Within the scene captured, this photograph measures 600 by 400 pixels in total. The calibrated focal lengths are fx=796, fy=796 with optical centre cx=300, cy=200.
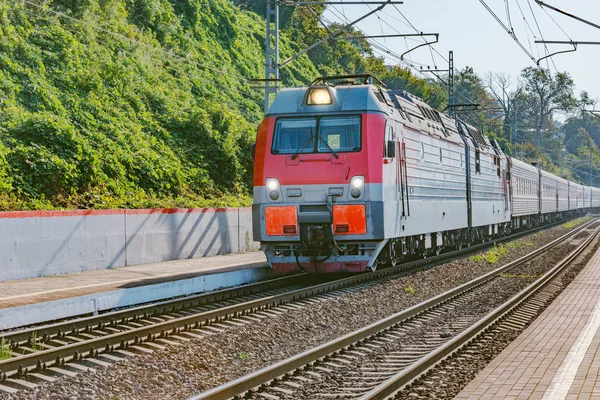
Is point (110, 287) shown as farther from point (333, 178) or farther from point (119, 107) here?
point (119, 107)

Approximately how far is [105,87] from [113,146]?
398 centimetres

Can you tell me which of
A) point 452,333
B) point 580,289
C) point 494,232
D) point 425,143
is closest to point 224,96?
point 494,232

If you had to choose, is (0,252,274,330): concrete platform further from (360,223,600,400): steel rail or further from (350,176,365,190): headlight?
(360,223,600,400): steel rail

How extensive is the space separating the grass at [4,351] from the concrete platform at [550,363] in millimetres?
4910

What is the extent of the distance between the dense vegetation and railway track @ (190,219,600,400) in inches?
366

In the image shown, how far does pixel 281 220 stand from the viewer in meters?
16.0

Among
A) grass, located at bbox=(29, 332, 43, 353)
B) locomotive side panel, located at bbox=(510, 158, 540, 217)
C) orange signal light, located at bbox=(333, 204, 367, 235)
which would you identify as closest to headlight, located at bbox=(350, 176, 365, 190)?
orange signal light, located at bbox=(333, 204, 367, 235)

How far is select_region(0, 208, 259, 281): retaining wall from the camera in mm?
14969

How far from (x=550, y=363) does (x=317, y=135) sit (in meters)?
8.88

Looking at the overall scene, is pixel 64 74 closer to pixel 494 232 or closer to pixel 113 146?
pixel 113 146

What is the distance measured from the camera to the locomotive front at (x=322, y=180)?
1572 cm

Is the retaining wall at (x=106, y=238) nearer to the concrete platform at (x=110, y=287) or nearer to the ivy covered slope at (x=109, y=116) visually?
the concrete platform at (x=110, y=287)

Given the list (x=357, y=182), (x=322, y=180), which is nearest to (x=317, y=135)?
(x=322, y=180)

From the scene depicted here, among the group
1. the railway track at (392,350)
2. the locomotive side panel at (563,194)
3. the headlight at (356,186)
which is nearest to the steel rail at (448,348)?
the railway track at (392,350)
